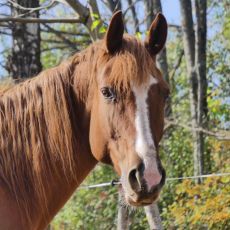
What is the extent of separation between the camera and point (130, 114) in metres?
3.36

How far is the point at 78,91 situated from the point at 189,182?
5.08 m

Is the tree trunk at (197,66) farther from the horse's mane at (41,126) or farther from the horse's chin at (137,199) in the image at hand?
the horse's chin at (137,199)

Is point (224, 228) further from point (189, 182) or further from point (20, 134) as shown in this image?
point (20, 134)

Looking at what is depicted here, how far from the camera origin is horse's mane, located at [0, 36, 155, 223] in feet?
11.6

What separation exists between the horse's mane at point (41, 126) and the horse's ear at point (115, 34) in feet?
0.13

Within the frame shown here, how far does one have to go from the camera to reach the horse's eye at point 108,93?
3438 millimetres

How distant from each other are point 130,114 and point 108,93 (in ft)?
0.64

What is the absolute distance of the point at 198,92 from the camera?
10.6 meters

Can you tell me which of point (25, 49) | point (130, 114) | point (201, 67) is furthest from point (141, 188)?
point (201, 67)

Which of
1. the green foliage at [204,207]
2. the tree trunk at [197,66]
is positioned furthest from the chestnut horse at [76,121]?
the tree trunk at [197,66]

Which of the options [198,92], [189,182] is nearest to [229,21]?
[198,92]

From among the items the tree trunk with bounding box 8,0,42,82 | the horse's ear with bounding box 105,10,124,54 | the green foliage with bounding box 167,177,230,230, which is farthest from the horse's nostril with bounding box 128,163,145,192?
the green foliage with bounding box 167,177,230,230

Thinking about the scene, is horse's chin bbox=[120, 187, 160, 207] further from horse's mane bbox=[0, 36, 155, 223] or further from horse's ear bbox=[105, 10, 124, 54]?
horse's ear bbox=[105, 10, 124, 54]

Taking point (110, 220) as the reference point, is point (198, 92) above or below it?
above
